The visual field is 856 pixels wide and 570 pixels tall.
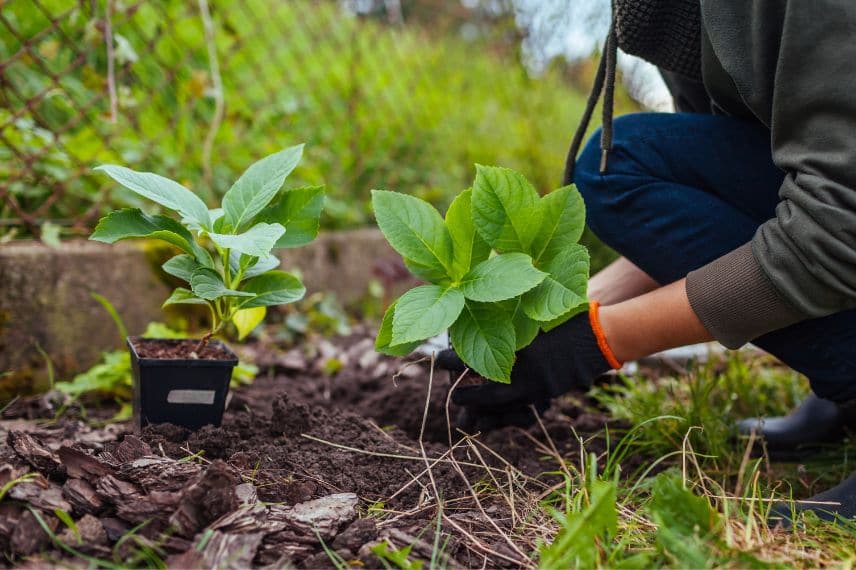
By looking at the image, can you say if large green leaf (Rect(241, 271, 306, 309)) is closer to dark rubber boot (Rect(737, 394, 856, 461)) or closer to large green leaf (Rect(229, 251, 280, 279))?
large green leaf (Rect(229, 251, 280, 279))

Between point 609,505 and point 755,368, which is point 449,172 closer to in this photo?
point 755,368

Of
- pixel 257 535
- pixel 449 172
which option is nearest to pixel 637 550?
pixel 257 535

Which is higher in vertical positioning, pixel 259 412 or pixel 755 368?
pixel 259 412

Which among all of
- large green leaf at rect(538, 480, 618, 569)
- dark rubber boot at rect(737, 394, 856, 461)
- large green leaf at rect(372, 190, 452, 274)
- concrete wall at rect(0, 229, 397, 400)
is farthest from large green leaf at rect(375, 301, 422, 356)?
concrete wall at rect(0, 229, 397, 400)

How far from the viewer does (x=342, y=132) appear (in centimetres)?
335

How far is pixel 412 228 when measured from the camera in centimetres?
131

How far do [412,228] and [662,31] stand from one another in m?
0.63

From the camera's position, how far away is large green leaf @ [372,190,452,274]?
1.30 metres

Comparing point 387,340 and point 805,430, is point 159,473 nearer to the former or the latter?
point 387,340

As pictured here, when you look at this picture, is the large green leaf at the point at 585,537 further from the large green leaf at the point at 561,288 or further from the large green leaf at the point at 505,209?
the large green leaf at the point at 505,209

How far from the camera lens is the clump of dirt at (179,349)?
1.41 metres

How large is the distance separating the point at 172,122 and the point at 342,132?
1.05 metres

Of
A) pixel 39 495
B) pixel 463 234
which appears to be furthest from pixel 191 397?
pixel 463 234

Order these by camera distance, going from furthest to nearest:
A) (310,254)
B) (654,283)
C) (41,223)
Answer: (310,254), (41,223), (654,283)
